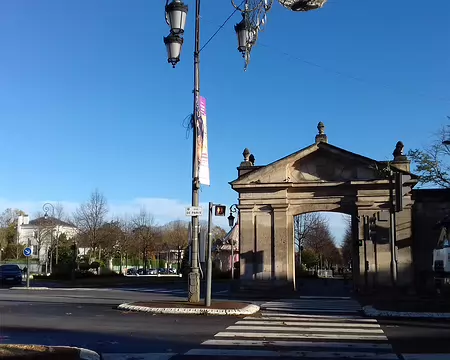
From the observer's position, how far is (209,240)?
18.4 metres

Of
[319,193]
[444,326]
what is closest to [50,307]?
[444,326]

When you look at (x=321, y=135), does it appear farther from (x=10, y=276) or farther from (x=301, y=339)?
(x=10, y=276)

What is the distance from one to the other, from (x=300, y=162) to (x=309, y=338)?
19851 mm

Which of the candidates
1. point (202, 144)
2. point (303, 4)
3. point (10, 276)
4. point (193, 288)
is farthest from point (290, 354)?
point (10, 276)

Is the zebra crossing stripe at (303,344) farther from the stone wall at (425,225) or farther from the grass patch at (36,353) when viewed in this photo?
the stone wall at (425,225)

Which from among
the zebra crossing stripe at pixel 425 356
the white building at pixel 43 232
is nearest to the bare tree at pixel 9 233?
the white building at pixel 43 232

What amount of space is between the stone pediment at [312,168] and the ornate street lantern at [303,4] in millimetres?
21382

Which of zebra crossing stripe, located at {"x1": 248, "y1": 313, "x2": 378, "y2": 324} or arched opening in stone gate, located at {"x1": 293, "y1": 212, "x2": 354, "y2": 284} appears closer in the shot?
zebra crossing stripe, located at {"x1": 248, "y1": 313, "x2": 378, "y2": 324}

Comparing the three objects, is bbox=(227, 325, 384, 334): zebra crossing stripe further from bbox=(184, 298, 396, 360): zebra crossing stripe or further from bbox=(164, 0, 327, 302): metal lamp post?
bbox=(164, 0, 327, 302): metal lamp post

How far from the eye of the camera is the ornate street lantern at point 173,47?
17391mm

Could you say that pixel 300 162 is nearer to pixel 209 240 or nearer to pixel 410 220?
pixel 410 220

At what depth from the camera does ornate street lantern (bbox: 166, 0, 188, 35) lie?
16.6m

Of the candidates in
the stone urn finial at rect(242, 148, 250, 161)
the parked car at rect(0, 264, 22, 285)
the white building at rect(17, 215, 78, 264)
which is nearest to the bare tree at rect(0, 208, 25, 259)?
the white building at rect(17, 215, 78, 264)

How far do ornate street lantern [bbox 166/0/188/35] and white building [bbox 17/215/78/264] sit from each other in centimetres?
4111
